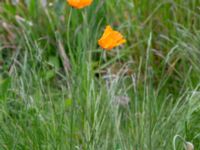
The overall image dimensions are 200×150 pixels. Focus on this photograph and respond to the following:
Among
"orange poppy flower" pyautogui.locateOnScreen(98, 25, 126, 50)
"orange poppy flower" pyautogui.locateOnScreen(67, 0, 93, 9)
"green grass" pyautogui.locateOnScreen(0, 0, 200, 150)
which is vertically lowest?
"green grass" pyautogui.locateOnScreen(0, 0, 200, 150)

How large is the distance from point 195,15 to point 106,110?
1.13 meters

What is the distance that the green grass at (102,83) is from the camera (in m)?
2.62

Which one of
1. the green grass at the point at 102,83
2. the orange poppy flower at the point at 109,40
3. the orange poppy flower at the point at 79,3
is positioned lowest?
the green grass at the point at 102,83

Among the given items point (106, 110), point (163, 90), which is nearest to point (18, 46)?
point (163, 90)

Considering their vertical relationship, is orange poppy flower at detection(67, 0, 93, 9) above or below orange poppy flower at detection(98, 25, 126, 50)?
above

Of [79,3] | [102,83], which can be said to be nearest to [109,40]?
[79,3]

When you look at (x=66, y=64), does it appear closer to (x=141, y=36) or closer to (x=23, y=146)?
(x=141, y=36)

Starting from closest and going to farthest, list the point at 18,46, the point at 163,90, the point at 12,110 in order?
the point at 12,110 → the point at 163,90 → the point at 18,46

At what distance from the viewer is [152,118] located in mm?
2617

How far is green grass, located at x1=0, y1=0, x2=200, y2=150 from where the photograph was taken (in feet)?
8.61

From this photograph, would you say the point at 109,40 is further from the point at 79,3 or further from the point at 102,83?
the point at 102,83

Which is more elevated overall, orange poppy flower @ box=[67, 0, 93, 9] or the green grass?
orange poppy flower @ box=[67, 0, 93, 9]

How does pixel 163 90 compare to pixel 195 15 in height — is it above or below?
below

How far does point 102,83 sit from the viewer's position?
3203 millimetres
